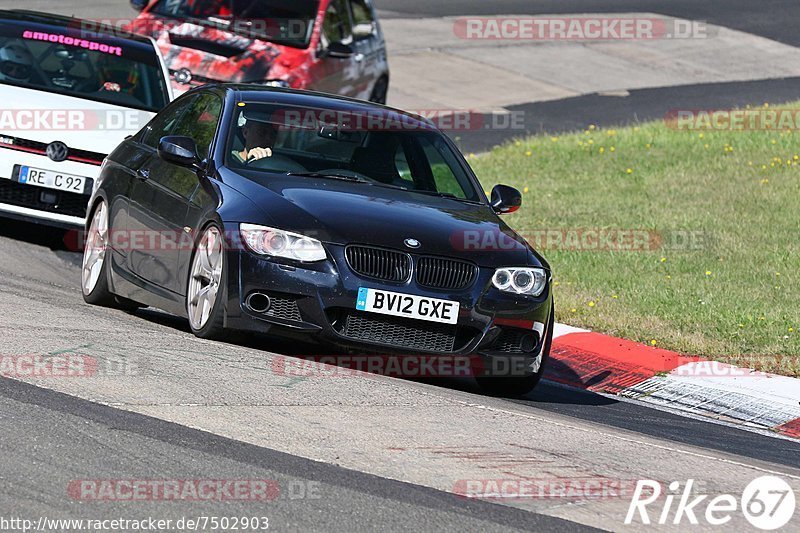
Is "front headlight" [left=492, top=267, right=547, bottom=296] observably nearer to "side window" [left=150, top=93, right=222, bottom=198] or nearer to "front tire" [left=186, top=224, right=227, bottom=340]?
"front tire" [left=186, top=224, right=227, bottom=340]

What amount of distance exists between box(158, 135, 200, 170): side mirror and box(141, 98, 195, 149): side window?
750 millimetres

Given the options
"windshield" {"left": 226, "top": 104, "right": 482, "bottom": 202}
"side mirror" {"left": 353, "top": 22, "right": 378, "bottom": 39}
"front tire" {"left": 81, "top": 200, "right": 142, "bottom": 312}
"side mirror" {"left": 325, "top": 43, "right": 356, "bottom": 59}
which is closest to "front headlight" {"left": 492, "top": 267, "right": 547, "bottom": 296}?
"windshield" {"left": 226, "top": 104, "right": 482, "bottom": 202}

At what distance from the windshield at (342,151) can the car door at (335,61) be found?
263 inches

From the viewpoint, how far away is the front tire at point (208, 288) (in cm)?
795

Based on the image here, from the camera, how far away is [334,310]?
7.79 metres

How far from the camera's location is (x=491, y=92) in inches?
909

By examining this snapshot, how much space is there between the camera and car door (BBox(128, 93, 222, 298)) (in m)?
8.59

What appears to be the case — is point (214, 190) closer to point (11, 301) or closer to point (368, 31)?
point (11, 301)

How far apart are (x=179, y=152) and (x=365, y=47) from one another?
9513 millimetres

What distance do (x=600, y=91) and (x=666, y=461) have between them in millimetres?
18243

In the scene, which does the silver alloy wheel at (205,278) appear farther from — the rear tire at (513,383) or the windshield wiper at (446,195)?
the rear tire at (513,383)

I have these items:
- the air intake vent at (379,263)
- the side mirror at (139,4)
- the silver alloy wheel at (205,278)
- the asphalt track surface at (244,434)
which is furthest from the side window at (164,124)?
the side mirror at (139,4)

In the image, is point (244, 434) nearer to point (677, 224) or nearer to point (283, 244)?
point (283, 244)

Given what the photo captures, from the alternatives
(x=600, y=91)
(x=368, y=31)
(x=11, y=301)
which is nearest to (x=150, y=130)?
(x=11, y=301)
